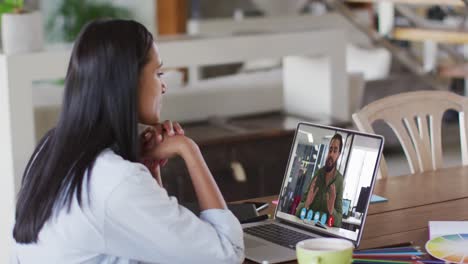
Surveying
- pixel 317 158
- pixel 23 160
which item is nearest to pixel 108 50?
pixel 317 158

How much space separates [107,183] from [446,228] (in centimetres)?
83

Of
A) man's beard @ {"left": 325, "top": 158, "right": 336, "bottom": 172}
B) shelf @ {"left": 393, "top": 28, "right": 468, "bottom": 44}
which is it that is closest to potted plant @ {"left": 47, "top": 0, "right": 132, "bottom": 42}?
shelf @ {"left": 393, "top": 28, "right": 468, "bottom": 44}

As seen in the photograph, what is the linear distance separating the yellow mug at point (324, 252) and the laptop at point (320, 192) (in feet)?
0.74

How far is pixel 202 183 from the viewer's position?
1.99 m

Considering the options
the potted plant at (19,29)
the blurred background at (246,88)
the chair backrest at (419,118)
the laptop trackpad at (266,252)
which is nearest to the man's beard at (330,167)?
the laptop trackpad at (266,252)

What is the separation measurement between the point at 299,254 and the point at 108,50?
1.74 feet

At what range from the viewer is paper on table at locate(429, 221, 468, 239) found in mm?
2145

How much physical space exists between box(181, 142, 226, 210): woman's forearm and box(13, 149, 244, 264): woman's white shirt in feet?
0.28

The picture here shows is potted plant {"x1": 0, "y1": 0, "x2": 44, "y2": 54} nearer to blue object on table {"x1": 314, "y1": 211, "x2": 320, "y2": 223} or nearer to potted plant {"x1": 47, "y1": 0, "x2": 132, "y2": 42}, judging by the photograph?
blue object on table {"x1": 314, "y1": 211, "x2": 320, "y2": 223}

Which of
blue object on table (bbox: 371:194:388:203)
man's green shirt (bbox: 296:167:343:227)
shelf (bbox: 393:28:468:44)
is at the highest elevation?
man's green shirt (bbox: 296:167:343:227)

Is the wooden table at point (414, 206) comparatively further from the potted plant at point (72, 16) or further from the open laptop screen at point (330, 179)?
the potted plant at point (72, 16)

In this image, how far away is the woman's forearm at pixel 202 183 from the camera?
77.6 inches

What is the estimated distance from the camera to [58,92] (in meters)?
4.71

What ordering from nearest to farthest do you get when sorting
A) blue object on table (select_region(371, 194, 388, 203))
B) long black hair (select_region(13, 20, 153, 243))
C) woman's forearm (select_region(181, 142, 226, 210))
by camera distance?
long black hair (select_region(13, 20, 153, 243))
woman's forearm (select_region(181, 142, 226, 210))
blue object on table (select_region(371, 194, 388, 203))
